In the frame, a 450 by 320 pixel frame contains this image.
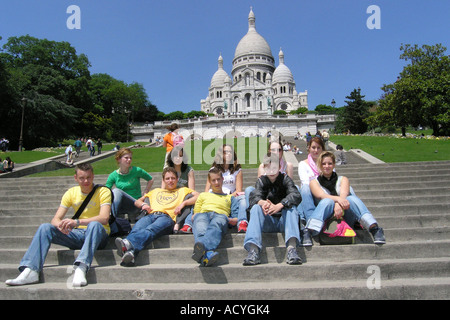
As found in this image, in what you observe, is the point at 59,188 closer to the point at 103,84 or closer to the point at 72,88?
the point at 72,88

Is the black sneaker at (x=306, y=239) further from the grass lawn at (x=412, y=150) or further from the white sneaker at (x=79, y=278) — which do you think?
the grass lawn at (x=412, y=150)

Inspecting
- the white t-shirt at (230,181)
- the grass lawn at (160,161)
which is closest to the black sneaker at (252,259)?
the white t-shirt at (230,181)

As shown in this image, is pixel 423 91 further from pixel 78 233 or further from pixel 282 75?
pixel 282 75

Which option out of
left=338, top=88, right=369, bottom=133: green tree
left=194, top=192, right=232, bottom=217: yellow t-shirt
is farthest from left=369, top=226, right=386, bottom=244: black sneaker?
left=338, top=88, right=369, bottom=133: green tree

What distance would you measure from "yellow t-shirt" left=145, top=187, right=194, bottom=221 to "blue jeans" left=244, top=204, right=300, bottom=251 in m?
1.16

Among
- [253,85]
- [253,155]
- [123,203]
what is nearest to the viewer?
[123,203]

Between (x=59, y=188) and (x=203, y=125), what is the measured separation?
39154 millimetres

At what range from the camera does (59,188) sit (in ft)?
25.0

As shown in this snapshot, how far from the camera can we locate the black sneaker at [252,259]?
3.24 metres

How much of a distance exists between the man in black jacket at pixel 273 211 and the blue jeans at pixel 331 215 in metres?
0.21

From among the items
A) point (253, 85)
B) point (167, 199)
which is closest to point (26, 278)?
point (167, 199)

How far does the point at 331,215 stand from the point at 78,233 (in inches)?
123

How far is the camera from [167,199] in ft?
14.0
